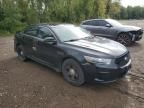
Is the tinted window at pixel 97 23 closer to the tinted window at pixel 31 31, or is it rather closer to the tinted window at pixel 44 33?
the tinted window at pixel 31 31

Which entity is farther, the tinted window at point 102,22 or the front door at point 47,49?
the tinted window at point 102,22

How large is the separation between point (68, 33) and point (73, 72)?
52.1 inches

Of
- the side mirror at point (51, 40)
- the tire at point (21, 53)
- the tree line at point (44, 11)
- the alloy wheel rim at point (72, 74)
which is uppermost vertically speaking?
the tree line at point (44, 11)

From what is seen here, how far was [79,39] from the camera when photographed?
222 inches

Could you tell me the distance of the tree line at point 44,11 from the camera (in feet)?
55.4

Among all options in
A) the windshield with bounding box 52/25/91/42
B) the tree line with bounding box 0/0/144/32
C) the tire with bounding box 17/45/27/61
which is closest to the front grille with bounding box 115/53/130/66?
the windshield with bounding box 52/25/91/42

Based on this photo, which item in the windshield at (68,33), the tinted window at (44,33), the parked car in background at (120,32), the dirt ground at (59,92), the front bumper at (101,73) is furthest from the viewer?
the parked car in background at (120,32)

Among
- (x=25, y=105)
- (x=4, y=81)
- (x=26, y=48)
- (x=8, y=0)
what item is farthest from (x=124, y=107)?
(x=8, y=0)

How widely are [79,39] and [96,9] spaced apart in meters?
24.8

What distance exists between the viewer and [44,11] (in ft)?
71.2

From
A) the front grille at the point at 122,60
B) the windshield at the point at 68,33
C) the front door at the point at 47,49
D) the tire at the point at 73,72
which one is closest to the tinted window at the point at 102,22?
the windshield at the point at 68,33

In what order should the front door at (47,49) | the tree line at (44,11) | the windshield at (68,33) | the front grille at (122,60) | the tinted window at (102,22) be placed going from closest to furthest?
1. the front grille at (122,60)
2. the front door at (47,49)
3. the windshield at (68,33)
4. the tinted window at (102,22)
5. the tree line at (44,11)

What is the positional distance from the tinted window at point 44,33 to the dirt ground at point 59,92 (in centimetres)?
111

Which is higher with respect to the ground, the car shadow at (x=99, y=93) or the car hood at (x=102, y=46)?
the car hood at (x=102, y=46)
